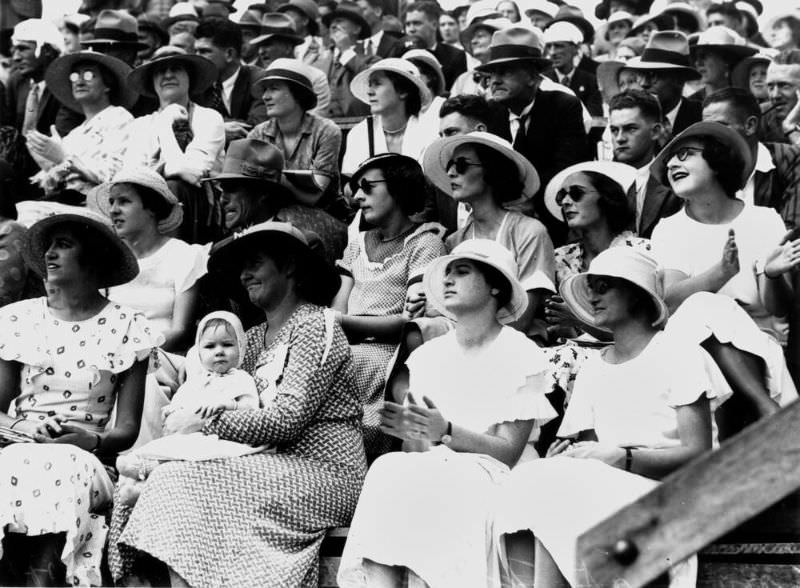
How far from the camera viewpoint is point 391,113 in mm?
9211

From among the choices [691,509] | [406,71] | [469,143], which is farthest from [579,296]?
[691,509]

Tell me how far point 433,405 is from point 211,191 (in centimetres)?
371

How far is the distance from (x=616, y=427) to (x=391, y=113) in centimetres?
379

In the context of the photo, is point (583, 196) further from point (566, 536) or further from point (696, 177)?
point (566, 536)

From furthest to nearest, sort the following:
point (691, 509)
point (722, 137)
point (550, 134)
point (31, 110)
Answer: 1. point (31, 110)
2. point (550, 134)
3. point (722, 137)
4. point (691, 509)

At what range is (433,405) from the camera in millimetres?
5785

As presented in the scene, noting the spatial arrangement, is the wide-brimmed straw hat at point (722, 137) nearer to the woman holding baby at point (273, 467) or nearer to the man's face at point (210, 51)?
the woman holding baby at point (273, 467)

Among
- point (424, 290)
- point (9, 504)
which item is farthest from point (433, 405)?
point (9, 504)

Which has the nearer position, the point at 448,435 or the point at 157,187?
the point at 448,435

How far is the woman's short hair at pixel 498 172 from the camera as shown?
7.61 meters

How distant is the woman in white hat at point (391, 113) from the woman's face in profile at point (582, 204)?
1.88 meters

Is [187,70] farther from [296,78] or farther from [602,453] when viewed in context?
[602,453]

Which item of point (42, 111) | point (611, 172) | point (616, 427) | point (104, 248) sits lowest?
point (42, 111)

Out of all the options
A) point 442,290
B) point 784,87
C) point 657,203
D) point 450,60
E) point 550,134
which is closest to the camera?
point 442,290
